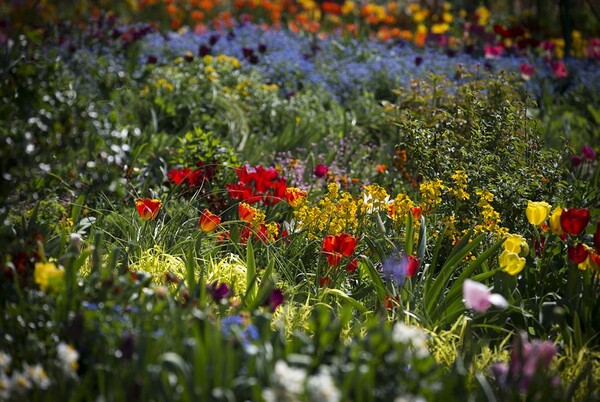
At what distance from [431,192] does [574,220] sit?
83cm

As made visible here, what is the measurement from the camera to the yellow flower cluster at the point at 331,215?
3.79 meters

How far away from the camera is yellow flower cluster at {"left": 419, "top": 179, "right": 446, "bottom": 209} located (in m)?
3.79

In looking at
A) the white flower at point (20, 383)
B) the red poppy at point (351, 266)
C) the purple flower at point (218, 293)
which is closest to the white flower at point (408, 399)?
the purple flower at point (218, 293)

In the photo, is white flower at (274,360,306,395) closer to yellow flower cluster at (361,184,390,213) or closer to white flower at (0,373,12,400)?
white flower at (0,373,12,400)

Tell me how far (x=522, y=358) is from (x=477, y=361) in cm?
65

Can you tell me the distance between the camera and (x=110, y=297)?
2686mm

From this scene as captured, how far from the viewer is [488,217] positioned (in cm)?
365

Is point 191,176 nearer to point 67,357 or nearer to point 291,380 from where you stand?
point 67,357

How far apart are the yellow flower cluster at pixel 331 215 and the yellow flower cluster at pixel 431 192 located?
31 centimetres

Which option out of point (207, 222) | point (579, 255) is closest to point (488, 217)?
point (579, 255)

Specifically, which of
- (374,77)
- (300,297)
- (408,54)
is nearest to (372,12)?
(408,54)

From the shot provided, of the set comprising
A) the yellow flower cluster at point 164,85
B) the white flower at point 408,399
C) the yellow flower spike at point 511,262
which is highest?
the white flower at point 408,399

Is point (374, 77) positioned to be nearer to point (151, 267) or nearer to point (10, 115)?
point (151, 267)

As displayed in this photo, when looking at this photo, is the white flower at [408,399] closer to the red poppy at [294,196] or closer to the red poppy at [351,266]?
the red poppy at [351,266]
